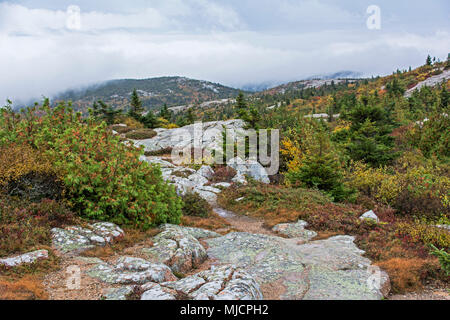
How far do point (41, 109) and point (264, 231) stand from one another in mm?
9820

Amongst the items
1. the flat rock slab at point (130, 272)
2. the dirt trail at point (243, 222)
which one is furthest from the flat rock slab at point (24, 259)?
the dirt trail at point (243, 222)

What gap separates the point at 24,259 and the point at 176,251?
307 centimetres

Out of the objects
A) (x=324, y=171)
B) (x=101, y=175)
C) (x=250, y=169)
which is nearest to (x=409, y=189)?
(x=324, y=171)

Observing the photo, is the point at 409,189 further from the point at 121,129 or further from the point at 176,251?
the point at 121,129

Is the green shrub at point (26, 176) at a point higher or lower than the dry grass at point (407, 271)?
higher

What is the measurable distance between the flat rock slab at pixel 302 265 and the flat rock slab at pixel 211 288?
2.35 ft

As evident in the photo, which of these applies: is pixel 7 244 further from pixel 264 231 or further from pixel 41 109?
pixel 264 231

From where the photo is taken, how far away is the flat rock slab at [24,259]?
5105 millimetres

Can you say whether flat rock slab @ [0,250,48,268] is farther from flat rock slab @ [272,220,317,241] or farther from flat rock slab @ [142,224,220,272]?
flat rock slab @ [272,220,317,241]

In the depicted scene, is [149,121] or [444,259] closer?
[444,259]

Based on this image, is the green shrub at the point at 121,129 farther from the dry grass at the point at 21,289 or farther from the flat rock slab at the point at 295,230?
the dry grass at the point at 21,289

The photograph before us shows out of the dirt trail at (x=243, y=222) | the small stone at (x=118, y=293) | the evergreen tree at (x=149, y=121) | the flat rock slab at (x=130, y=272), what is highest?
the evergreen tree at (x=149, y=121)

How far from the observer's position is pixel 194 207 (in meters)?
12.9
